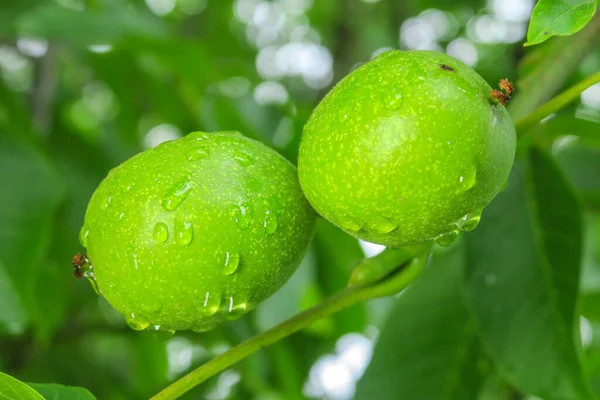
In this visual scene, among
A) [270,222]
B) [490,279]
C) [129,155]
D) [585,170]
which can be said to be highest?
[270,222]

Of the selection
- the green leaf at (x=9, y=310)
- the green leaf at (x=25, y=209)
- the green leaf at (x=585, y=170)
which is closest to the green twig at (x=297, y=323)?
the green leaf at (x=9, y=310)

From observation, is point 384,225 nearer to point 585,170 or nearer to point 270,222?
point 270,222

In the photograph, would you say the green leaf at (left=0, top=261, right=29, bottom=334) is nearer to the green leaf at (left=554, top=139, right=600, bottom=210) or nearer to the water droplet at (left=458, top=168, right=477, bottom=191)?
the water droplet at (left=458, top=168, right=477, bottom=191)

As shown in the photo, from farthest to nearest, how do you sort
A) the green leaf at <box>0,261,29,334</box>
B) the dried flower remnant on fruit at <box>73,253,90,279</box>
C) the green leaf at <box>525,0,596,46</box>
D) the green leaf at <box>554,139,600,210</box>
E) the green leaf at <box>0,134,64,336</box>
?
the green leaf at <box>554,139,600,210</box> → the green leaf at <box>0,134,64,336</box> → the green leaf at <box>0,261,29,334</box> → the dried flower remnant on fruit at <box>73,253,90,279</box> → the green leaf at <box>525,0,596,46</box>

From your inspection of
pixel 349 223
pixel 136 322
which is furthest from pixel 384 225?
pixel 136 322

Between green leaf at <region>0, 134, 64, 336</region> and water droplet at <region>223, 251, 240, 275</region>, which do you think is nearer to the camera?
water droplet at <region>223, 251, 240, 275</region>

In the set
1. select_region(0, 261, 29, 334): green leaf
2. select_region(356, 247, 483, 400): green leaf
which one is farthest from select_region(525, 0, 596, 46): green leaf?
select_region(0, 261, 29, 334): green leaf
